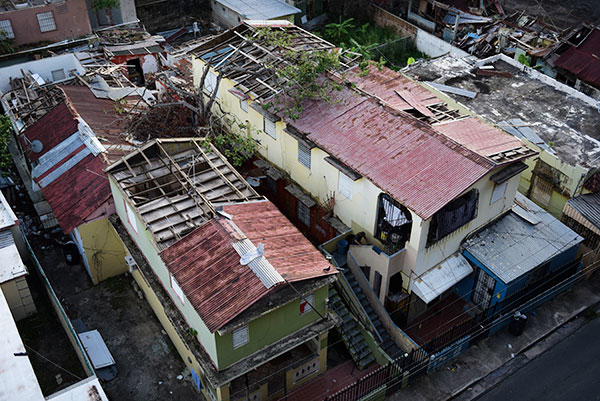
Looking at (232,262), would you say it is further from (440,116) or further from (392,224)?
(440,116)

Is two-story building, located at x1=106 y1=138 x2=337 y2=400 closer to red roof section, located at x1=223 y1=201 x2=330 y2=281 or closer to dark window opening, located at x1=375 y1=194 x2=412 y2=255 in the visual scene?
red roof section, located at x1=223 y1=201 x2=330 y2=281

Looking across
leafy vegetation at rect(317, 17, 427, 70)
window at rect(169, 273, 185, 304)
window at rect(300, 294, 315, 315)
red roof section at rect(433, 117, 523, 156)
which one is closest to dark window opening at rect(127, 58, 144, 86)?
leafy vegetation at rect(317, 17, 427, 70)

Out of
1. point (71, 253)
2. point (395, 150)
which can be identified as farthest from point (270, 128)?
point (71, 253)

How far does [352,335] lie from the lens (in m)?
27.6

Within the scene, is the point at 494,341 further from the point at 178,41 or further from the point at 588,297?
the point at 178,41

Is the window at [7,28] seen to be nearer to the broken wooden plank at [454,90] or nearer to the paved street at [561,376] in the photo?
the broken wooden plank at [454,90]

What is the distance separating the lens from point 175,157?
2972 centimetres

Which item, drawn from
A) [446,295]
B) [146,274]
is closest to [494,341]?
[446,295]

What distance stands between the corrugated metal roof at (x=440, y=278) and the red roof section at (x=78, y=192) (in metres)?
16.6

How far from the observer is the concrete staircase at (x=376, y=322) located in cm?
2731

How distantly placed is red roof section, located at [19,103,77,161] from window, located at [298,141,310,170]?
13.6 meters

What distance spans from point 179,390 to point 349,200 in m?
12.4

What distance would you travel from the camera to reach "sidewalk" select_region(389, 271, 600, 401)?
1039 inches

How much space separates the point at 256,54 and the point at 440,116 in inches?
478
